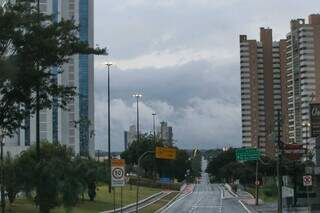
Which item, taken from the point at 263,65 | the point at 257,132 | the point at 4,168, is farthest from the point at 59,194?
the point at 257,132

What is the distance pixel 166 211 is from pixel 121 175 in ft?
121

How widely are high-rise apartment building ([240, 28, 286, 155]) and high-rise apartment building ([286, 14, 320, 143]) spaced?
2577 millimetres

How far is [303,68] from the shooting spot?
3024 inches

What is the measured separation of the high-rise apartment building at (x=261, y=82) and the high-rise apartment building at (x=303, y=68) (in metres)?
2.58

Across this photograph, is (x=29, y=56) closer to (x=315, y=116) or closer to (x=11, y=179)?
(x=11, y=179)

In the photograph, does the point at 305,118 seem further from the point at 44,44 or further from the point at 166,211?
the point at 44,44

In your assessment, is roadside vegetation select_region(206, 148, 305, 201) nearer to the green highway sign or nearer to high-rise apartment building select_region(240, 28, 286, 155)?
high-rise apartment building select_region(240, 28, 286, 155)

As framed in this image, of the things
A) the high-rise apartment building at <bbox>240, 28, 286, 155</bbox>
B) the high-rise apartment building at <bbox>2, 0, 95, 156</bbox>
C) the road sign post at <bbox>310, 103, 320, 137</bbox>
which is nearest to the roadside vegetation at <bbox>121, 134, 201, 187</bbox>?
the high-rise apartment building at <bbox>2, 0, 95, 156</bbox>

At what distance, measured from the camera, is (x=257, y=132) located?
103 m

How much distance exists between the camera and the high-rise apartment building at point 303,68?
77125 millimetres

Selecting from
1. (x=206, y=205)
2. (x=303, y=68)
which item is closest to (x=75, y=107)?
(x=206, y=205)

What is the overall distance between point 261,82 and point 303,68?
52.5ft

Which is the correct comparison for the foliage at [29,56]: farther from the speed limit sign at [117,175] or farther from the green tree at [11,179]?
the green tree at [11,179]

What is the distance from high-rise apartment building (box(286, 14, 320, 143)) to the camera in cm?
7712
